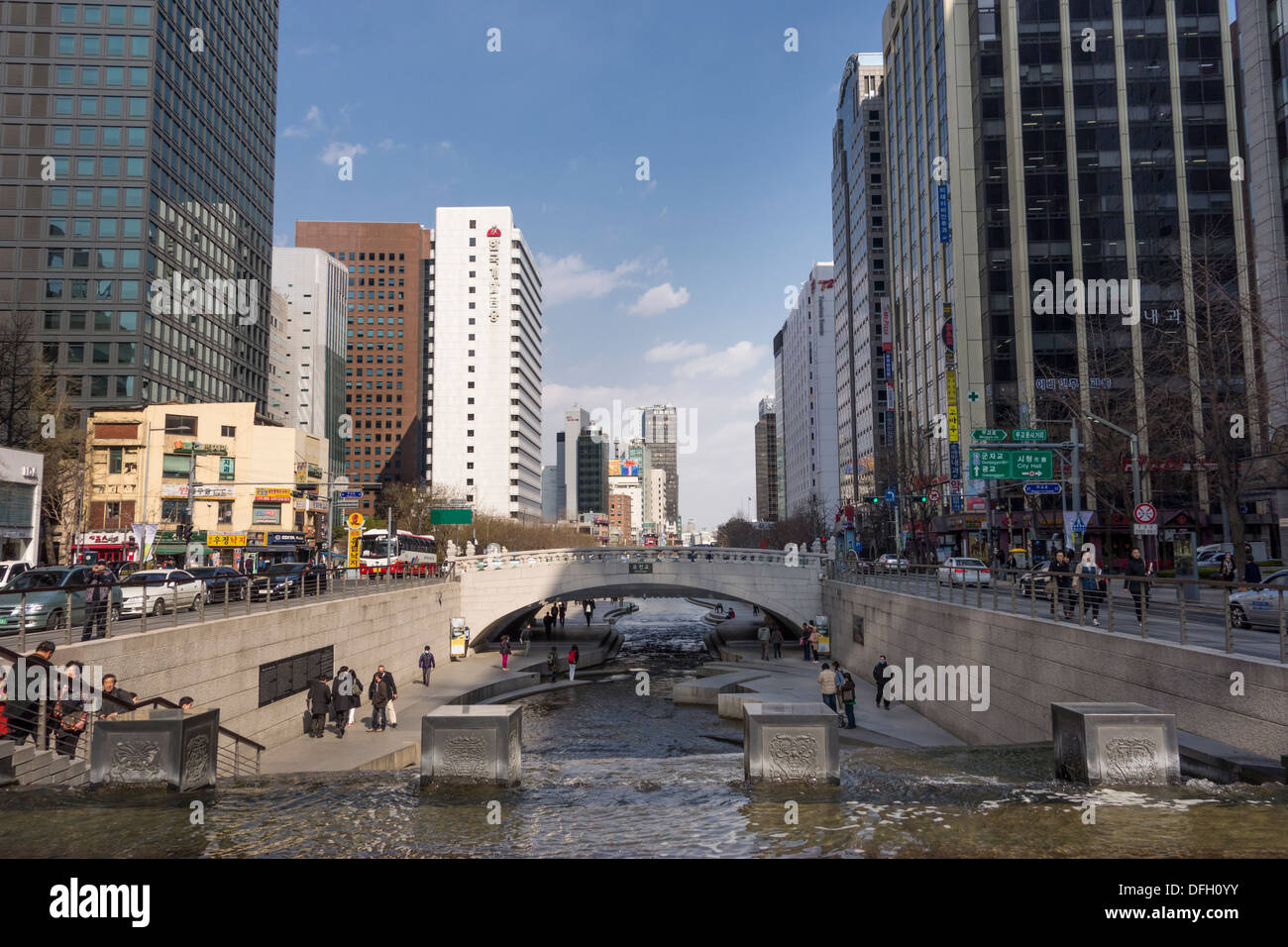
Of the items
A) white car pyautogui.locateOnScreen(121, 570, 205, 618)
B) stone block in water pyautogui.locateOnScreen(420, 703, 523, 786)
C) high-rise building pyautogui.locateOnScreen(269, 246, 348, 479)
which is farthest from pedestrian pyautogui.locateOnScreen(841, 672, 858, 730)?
high-rise building pyautogui.locateOnScreen(269, 246, 348, 479)

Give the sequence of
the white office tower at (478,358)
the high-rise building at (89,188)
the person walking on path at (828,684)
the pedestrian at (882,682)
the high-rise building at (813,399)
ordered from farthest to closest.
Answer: the high-rise building at (813,399)
the white office tower at (478,358)
the high-rise building at (89,188)
the pedestrian at (882,682)
the person walking on path at (828,684)

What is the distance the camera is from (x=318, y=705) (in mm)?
23016

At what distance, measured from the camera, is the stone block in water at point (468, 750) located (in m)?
10.4

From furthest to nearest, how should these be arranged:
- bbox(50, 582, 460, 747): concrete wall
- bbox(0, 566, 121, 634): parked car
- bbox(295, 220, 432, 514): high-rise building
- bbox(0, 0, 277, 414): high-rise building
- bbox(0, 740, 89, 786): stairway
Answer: bbox(295, 220, 432, 514): high-rise building
bbox(0, 0, 277, 414): high-rise building
bbox(0, 566, 121, 634): parked car
bbox(50, 582, 460, 747): concrete wall
bbox(0, 740, 89, 786): stairway

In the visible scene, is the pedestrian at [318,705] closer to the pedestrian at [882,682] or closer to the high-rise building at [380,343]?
the pedestrian at [882,682]

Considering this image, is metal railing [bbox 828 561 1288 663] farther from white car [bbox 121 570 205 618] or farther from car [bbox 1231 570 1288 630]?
white car [bbox 121 570 205 618]

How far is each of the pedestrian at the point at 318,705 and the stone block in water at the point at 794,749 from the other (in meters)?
16.3

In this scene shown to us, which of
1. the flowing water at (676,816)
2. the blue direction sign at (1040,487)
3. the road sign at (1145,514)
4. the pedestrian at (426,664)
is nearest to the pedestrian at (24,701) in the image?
the flowing water at (676,816)

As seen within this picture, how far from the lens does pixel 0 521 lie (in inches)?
1312

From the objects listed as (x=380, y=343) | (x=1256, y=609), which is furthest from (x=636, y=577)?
(x=380, y=343)

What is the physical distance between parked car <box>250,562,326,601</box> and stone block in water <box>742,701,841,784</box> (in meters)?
17.0

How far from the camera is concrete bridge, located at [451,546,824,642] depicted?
4941 centimetres
